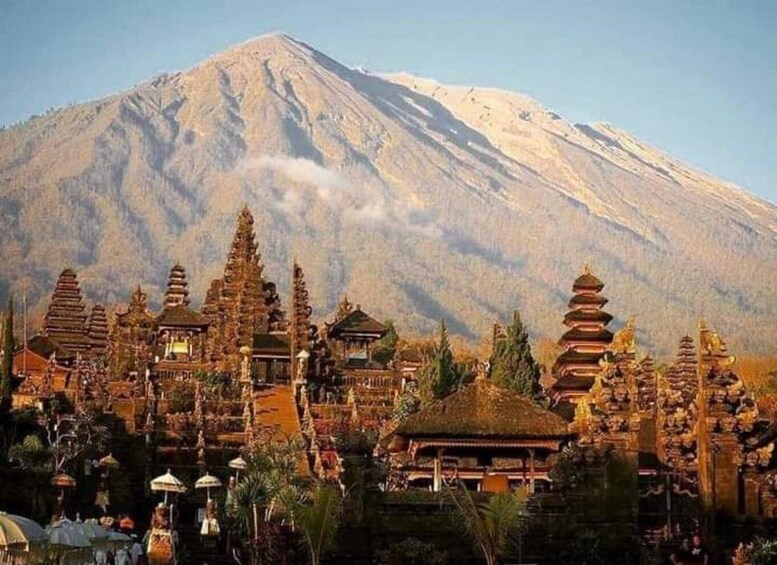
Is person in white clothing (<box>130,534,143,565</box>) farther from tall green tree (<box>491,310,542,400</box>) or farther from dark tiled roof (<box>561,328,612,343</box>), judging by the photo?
dark tiled roof (<box>561,328,612,343</box>)

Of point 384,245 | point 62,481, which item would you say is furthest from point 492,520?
point 384,245

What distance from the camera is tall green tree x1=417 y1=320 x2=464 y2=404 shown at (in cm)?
5516

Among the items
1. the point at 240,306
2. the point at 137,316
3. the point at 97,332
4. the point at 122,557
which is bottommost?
the point at 122,557

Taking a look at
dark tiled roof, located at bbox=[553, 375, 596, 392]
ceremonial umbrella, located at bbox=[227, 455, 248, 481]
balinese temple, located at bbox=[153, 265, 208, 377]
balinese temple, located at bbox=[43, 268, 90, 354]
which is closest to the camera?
ceremonial umbrella, located at bbox=[227, 455, 248, 481]

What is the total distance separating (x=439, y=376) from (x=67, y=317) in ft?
111

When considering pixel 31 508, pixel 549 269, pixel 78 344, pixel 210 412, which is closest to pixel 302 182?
pixel 549 269

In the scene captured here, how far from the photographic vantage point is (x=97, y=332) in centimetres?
8806

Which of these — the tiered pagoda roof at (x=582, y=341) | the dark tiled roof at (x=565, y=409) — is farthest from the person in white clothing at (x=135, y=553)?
the tiered pagoda roof at (x=582, y=341)

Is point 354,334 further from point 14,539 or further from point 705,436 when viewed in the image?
point 14,539

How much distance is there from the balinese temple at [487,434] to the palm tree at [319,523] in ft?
22.9

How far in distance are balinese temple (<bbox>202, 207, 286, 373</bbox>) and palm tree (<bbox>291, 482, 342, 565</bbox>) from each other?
3508 centimetres

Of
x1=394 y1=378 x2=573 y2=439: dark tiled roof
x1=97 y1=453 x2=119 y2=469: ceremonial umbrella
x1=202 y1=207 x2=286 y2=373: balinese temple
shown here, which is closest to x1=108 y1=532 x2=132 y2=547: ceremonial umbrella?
x1=394 y1=378 x2=573 y2=439: dark tiled roof

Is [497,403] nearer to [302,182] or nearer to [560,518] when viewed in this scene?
[560,518]

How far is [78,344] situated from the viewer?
8269cm
